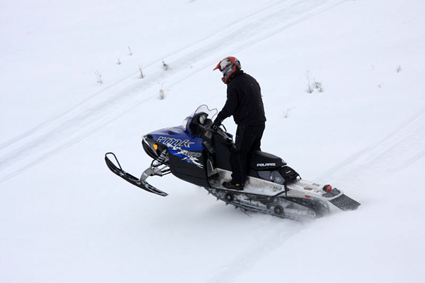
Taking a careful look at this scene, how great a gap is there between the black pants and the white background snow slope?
1.84ft

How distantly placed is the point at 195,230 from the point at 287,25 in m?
7.86

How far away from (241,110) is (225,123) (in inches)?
124

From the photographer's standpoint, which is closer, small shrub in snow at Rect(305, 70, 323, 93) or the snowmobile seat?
the snowmobile seat

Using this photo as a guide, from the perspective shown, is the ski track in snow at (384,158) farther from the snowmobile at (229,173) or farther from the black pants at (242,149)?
the black pants at (242,149)

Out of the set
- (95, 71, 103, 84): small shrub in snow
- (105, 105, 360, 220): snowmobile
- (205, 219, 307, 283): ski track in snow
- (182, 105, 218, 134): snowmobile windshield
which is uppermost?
(95, 71, 103, 84): small shrub in snow

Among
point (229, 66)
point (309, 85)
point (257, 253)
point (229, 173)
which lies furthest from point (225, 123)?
point (257, 253)

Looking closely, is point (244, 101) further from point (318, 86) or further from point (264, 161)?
point (318, 86)

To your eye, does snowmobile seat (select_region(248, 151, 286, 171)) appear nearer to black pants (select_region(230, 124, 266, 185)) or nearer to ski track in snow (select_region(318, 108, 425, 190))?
black pants (select_region(230, 124, 266, 185))

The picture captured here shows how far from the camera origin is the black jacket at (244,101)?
5125 millimetres

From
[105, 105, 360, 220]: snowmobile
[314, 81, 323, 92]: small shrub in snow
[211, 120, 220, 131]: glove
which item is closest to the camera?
[105, 105, 360, 220]: snowmobile

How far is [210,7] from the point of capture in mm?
13602

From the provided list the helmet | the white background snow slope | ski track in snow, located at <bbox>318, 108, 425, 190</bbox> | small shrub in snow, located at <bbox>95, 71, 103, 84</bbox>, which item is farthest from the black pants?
small shrub in snow, located at <bbox>95, 71, 103, 84</bbox>

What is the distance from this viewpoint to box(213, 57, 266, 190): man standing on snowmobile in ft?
16.8

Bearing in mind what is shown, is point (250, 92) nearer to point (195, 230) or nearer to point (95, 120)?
point (195, 230)
